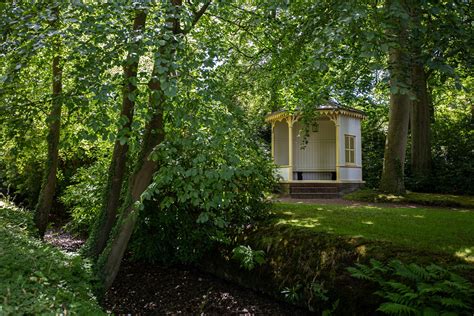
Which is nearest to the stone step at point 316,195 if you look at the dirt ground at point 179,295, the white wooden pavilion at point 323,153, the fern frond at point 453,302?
the white wooden pavilion at point 323,153

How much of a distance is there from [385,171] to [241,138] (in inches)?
363

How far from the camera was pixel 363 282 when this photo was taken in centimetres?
461

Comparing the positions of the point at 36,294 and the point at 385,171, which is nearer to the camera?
the point at 36,294

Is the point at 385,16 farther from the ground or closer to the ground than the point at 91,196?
farther from the ground

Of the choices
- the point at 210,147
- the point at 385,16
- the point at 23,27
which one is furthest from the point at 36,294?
the point at 385,16

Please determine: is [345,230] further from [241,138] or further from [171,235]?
[171,235]

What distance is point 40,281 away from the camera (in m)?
3.29

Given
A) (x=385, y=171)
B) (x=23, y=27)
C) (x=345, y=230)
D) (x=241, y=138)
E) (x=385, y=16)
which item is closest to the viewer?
(x=385, y=16)

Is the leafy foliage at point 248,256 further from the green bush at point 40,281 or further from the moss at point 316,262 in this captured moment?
the green bush at point 40,281

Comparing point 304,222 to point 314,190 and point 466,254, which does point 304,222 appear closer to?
point 466,254

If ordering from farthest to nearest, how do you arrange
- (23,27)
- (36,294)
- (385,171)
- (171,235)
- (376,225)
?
(385,171)
(171,235)
(376,225)
(23,27)
(36,294)

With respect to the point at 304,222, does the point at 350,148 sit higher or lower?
higher

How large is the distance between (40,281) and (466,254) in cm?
466

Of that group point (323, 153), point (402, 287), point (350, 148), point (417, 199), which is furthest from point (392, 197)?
point (402, 287)
